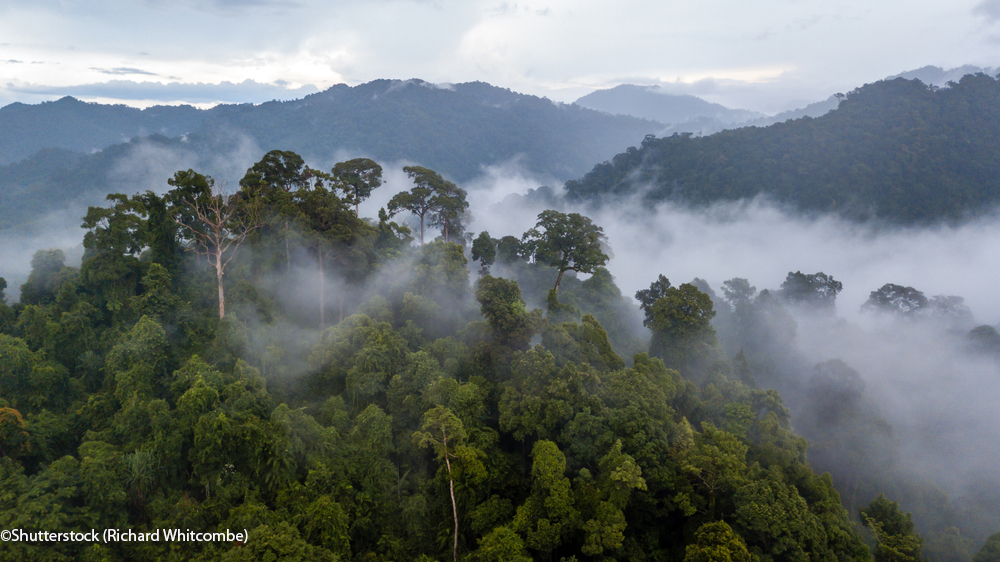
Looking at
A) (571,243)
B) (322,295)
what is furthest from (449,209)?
(322,295)

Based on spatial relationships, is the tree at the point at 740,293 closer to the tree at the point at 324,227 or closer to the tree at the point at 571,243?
the tree at the point at 571,243

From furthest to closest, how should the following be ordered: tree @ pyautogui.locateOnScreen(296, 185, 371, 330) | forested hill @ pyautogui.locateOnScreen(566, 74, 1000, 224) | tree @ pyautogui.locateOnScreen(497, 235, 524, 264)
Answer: forested hill @ pyautogui.locateOnScreen(566, 74, 1000, 224) → tree @ pyautogui.locateOnScreen(497, 235, 524, 264) → tree @ pyautogui.locateOnScreen(296, 185, 371, 330)

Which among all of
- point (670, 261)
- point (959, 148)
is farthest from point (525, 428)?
point (959, 148)

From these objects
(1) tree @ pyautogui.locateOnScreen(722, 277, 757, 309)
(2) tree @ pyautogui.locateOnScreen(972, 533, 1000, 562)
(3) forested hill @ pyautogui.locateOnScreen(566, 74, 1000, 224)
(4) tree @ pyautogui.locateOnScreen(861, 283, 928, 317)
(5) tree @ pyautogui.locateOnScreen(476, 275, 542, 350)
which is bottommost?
(2) tree @ pyautogui.locateOnScreen(972, 533, 1000, 562)

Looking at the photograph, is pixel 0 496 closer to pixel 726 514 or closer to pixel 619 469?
pixel 619 469

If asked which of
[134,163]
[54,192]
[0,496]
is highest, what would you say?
[134,163]

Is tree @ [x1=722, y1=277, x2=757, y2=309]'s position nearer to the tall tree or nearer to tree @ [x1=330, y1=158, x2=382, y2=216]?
the tall tree

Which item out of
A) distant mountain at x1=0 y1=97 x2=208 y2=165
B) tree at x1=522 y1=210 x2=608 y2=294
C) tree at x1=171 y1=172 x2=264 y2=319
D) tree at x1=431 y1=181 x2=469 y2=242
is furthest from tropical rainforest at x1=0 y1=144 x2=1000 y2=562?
distant mountain at x1=0 y1=97 x2=208 y2=165
